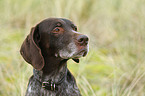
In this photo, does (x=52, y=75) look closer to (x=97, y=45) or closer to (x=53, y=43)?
(x=53, y=43)

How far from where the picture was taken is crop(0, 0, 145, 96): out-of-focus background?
14.1 ft

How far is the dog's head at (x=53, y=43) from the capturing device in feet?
9.26

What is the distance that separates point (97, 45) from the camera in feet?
22.7

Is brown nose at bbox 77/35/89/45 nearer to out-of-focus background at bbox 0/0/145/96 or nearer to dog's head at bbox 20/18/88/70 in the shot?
dog's head at bbox 20/18/88/70

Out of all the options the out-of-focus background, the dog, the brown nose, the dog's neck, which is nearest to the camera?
the brown nose

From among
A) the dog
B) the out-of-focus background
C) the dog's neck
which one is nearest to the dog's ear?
the dog

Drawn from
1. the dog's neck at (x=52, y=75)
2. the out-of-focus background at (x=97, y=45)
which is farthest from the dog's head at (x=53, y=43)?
the out-of-focus background at (x=97, y=45)

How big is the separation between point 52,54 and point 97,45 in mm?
3939

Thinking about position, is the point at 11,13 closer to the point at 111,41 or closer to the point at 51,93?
the point at 111,41

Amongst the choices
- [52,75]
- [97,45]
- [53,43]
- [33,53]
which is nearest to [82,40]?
[53,43]

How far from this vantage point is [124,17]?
21.2 ft

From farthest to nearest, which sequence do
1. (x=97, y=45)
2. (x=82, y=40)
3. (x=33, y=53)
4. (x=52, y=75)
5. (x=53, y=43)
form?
(x=97, y=45) → (x=52, y=75) → (x=53, y=43) → (x=33, y=53) → (x=82, y=40)

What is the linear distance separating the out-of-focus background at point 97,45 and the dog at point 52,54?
0.63 m

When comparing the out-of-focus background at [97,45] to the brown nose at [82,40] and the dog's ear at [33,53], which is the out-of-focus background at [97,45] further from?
the brown nose at [82,40]
